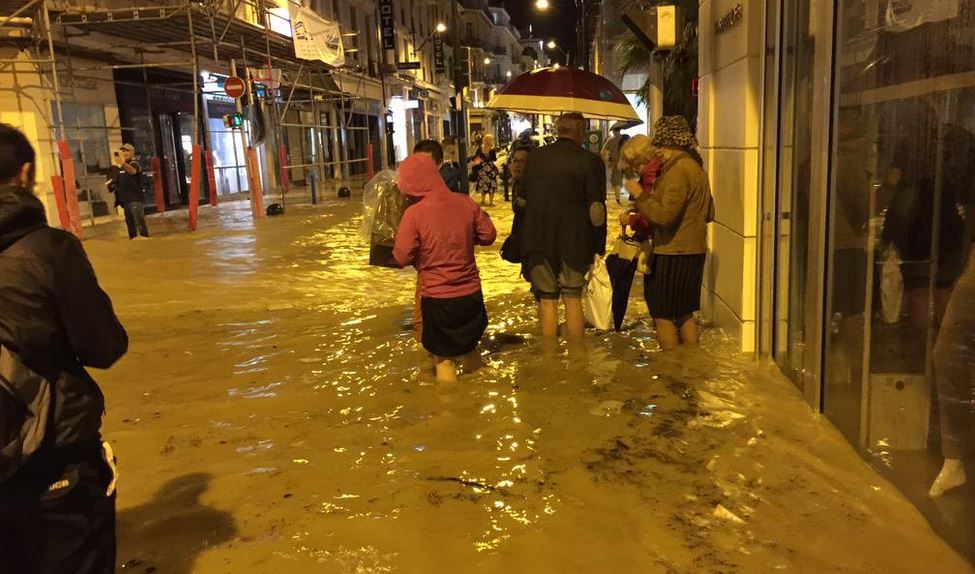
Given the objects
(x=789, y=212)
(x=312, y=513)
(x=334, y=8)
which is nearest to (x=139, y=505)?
(x=312, y=513)

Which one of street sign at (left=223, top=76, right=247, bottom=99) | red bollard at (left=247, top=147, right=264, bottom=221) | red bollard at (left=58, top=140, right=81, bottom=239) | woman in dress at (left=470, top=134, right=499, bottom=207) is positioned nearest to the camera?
red bollard at (left=58, top=140, right=81, bottom=239)

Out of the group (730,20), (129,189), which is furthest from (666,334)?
(129,189)

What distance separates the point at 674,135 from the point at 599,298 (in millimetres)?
1407

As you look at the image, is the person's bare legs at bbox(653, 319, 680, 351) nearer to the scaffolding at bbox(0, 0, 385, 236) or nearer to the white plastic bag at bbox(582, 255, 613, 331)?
the white plastic bag at bbox(582, 255, 613, 331)

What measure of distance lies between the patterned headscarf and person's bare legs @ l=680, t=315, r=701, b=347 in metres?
1.23

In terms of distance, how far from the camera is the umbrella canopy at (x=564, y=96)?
665cm

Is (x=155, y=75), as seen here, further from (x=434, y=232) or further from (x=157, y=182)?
(x=434, y=232)

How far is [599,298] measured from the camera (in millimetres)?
5980

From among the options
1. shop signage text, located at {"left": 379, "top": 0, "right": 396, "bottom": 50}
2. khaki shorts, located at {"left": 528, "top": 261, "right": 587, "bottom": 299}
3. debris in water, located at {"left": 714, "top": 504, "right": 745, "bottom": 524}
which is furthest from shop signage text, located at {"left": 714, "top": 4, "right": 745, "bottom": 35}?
shop signage text, located at {"left": 379, "top": 0, "right": 396, "bottom": 50}

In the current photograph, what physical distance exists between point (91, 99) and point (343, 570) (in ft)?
49.6

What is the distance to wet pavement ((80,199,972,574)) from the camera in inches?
120

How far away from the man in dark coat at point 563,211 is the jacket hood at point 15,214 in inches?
150

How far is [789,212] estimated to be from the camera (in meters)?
4.95

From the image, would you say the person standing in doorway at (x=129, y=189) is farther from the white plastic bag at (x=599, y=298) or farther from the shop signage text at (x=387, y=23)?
the shop signage text at (x=387, y=23)
